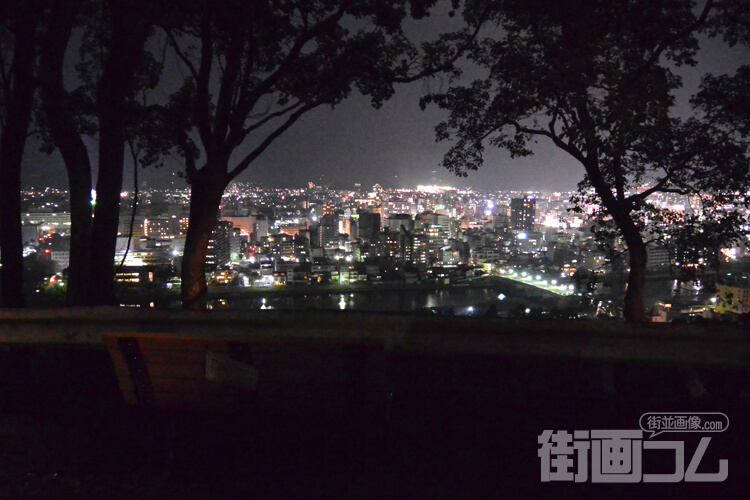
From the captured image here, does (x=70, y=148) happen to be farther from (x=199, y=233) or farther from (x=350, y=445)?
(x=350, y=445)

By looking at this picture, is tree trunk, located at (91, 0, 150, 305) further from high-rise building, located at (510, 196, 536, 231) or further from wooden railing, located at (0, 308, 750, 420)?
high-rise building, located at (510, 196, 536, 231)

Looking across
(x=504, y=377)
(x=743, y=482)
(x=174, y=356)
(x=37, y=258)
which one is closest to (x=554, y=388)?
(x=504, y=377)

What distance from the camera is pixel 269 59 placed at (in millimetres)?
7605

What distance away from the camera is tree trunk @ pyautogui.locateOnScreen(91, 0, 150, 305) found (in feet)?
18.6

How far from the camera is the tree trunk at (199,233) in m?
6.52

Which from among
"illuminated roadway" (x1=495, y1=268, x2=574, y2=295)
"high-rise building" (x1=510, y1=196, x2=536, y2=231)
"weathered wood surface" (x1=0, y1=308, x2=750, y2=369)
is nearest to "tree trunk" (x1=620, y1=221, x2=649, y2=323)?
"illuminated roadway" (x1=495, y1=268, x2=574, y2=295)

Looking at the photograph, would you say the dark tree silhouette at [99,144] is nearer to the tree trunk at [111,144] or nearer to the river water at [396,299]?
the tree trunk at [111,144]

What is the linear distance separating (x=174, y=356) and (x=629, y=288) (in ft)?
18.8

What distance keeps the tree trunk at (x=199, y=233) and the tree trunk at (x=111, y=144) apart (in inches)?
32.7

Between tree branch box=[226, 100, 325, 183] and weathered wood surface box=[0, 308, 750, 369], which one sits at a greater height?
tree branch box=[226, 100, 325, 183]

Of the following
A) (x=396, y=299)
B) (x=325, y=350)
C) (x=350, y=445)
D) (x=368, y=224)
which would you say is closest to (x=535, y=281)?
(x=396, y=299)

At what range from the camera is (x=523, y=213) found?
1741 centimetres

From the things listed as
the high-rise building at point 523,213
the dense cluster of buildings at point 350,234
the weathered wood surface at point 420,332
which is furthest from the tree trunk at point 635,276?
the high-rise building at point 523,213

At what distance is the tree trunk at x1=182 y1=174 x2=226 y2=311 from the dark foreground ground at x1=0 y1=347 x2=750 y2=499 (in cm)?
216
